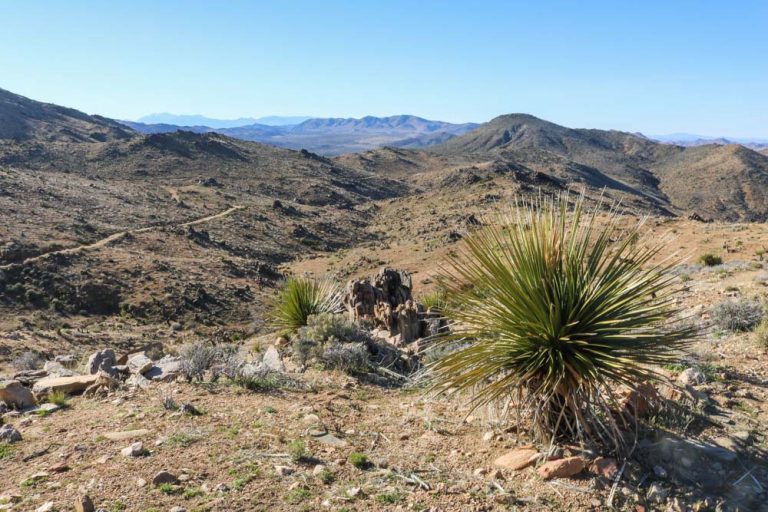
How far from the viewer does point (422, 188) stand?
73000mm

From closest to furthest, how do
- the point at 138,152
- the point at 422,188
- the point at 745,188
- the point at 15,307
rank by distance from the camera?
the point at 15,307 < the point at 138,152 < the point at 422,188 < the point at 745,188

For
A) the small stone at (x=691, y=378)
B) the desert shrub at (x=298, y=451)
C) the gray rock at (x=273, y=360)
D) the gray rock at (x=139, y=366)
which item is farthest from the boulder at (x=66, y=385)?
the small stone at (x=691, y=378)

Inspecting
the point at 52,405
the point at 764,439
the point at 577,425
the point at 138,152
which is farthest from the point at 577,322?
the point at 138,152

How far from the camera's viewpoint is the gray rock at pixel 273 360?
24.4 feet

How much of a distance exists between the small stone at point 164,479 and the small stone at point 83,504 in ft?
1.47

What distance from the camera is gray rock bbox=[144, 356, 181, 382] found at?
6727mm

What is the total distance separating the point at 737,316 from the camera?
7.65 metres

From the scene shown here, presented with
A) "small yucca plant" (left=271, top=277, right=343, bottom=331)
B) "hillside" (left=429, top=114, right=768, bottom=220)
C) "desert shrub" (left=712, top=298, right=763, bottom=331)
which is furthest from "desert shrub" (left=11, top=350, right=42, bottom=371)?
"hillside" (left=429, top=114, right=768, bottom=220)

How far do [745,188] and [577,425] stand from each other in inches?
3589

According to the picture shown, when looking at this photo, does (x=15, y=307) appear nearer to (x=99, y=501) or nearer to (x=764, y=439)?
(x=99, y=501)

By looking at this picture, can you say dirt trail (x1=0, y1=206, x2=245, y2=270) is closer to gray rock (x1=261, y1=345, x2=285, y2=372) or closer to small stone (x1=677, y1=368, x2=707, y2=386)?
gray rock (x1=261, y1=345, x2=285, y2=372)

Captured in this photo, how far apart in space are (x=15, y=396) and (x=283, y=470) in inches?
149

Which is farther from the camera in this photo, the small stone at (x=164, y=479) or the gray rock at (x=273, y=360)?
the gray rock at (x=273, y=360)

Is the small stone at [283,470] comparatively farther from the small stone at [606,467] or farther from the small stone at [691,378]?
the small stone at [691,378]
